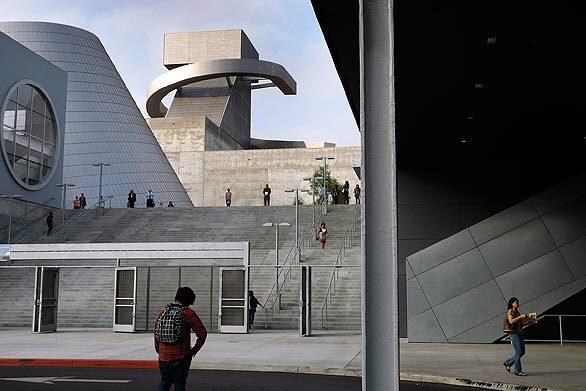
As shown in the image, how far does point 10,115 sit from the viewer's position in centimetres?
4216

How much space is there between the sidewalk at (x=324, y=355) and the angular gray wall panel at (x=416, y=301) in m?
0.91

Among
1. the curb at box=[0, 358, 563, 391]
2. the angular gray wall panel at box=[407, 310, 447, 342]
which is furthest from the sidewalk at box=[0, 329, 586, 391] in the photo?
the angular gray wall panel at box=[407, 310, 447, 342]

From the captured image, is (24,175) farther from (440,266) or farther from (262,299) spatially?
(440,266)

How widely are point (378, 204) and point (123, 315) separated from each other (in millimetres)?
18877

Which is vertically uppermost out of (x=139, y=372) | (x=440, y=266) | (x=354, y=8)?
(x=354, y=8)

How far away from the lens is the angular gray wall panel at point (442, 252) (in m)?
19.7

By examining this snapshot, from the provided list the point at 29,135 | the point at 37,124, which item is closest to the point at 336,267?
the point at 29,135

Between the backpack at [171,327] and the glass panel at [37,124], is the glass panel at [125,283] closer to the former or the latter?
the backpack at [171,327]

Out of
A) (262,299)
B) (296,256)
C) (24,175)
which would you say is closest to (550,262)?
(262,299)

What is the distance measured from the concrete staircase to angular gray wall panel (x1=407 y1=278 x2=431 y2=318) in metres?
5.47

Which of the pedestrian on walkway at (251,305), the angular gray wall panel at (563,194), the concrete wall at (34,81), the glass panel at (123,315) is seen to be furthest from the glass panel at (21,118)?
the angular gray wall panel at (563,194)

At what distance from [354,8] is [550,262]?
9705mm

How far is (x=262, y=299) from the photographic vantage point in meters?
27.7

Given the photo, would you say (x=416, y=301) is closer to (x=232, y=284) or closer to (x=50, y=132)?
(x=232, y=284)
